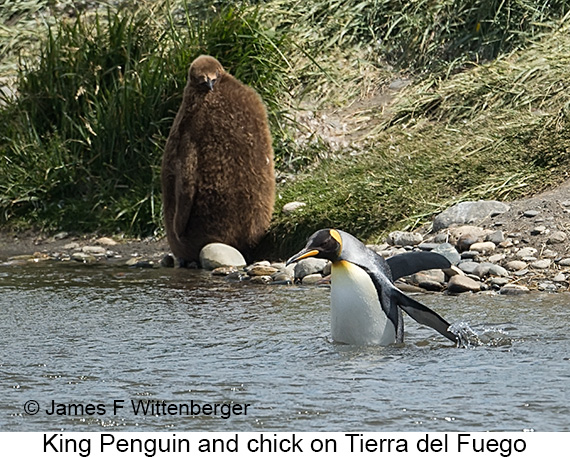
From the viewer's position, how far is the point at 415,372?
433 centimetres

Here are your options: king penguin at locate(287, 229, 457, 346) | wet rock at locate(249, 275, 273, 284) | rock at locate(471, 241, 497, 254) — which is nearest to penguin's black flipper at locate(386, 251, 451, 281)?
king penguin at locate(287, 229, 457, 346)

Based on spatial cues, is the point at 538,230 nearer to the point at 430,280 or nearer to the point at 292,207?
the point at 430,280

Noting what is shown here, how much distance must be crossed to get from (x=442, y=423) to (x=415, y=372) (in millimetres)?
699

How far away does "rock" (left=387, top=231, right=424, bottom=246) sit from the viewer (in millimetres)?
6875

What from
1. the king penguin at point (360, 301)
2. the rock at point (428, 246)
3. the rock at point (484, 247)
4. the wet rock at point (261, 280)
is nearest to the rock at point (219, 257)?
the wet rock at point (261, 280)

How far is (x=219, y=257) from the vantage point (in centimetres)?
743

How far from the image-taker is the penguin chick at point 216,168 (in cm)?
745

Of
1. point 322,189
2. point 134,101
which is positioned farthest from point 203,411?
point 134,101

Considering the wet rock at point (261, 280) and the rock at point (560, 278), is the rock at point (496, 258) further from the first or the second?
the wet rock at point (261, 280)

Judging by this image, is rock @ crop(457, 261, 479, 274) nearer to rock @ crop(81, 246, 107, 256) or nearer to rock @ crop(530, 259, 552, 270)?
rock @ crop(530, 259, 552, 270)
